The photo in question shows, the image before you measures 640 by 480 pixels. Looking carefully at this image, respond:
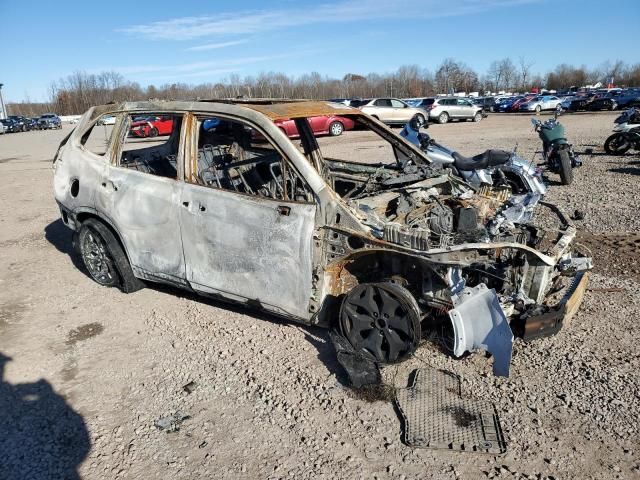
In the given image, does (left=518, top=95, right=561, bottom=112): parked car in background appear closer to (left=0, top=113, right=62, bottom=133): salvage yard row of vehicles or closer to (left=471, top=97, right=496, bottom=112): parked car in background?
(left=471, top=97, right=496, bottom=112): parked car in background

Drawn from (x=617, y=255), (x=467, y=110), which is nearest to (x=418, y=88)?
(x=467, y=110)

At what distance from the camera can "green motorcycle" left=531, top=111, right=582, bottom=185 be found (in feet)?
29.8

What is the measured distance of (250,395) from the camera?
331cm

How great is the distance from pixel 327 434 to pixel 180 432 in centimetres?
89

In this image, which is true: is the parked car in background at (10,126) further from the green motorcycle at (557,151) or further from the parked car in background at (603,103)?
the parked car in background at (603,103)

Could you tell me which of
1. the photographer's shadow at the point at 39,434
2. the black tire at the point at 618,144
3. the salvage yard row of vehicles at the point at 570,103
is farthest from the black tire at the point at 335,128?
the photographer's shadow at the point at 39,434

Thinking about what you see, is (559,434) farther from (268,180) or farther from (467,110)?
(467,110)

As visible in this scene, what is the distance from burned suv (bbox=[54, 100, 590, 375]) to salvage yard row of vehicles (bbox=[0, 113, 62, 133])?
43107 millimetres

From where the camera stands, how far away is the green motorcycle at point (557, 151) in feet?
29.8

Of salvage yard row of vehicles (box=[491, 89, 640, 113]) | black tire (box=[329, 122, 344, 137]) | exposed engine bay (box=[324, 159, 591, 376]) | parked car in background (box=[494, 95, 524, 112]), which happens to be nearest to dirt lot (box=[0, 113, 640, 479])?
exposed engine bay (box=[324, 159, 591, 376])

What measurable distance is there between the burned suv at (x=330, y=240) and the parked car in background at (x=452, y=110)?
24.0 metres

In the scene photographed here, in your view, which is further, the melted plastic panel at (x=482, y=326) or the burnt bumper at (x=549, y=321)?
the burnt bumper at (x=549, y=321)

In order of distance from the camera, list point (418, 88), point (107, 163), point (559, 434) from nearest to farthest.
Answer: point (559, 434)
point (107, 163)
point (418, 88)

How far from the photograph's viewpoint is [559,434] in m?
2.83
